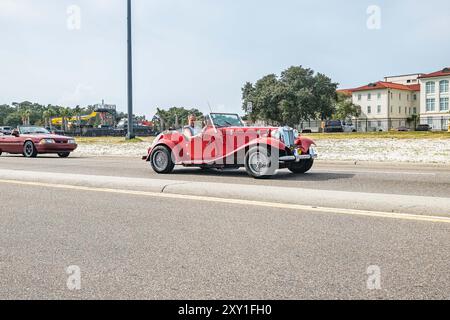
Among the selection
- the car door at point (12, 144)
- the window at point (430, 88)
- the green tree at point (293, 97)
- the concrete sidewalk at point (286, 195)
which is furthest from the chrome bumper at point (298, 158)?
the window at point (430, 88)

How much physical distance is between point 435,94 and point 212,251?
107274 mm

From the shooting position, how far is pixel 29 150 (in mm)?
20344

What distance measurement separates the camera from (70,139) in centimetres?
2039

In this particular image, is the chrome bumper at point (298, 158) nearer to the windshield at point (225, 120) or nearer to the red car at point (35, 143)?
the windshield at point (225, 120)

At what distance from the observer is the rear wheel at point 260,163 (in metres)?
10.8

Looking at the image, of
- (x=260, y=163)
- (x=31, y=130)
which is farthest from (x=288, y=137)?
(x=31, y=130)

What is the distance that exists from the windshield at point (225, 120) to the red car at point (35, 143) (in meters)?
10.3

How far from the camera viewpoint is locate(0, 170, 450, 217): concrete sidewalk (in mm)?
6492

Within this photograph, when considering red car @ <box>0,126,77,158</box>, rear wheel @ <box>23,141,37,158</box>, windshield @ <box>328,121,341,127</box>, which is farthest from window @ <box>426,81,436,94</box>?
rear wheel @ <box>23,141,37,158</box>

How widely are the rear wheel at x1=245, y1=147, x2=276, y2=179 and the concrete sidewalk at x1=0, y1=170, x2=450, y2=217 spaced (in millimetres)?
2393

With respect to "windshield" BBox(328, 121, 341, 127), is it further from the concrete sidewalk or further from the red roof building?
the concrete sidewalk
